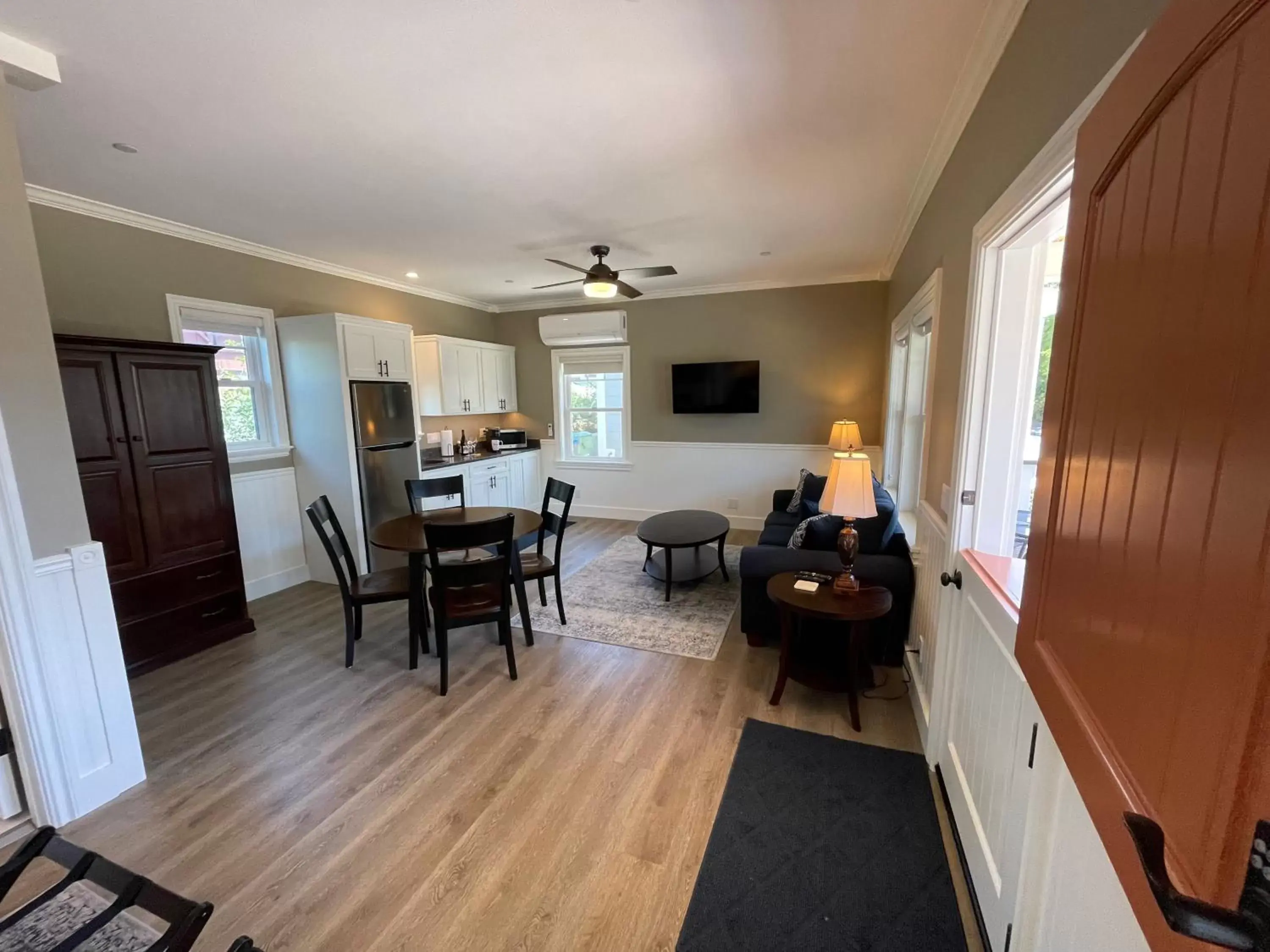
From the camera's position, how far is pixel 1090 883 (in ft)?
2.83

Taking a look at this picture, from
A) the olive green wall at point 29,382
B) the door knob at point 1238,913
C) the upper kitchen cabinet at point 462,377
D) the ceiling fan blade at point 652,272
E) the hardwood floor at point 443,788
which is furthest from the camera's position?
the upper kitchen cabinet at point 462,377

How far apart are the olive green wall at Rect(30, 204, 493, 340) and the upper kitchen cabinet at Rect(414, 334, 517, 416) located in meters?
0.97

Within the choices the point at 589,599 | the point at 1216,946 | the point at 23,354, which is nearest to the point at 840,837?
the point at 1216,946

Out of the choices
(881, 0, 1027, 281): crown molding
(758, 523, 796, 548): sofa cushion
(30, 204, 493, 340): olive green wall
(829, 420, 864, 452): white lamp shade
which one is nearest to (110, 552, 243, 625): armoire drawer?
(30, 204, 493, 340): olive green wall

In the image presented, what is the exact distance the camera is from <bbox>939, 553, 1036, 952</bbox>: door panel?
1.25 metres

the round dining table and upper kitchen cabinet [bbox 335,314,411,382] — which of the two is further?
upper kitchen cabinet [bbox 335,314,411,382]

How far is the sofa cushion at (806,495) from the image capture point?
4.12 metres

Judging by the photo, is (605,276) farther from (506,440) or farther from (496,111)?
(506,440)

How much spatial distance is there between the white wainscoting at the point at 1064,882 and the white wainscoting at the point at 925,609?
1016mm

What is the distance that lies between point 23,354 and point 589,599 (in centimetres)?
→ 306

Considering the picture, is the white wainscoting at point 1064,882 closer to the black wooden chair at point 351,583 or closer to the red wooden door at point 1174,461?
the red wooden door at point 1174,461

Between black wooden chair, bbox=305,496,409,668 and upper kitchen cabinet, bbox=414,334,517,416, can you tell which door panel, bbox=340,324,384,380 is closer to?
upper kitchen cabinet, bbox=414,334,517,416

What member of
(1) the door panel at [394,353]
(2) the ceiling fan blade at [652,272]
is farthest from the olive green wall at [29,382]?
(2) the ceiling fan blade at [652,272]

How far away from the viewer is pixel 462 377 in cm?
553
